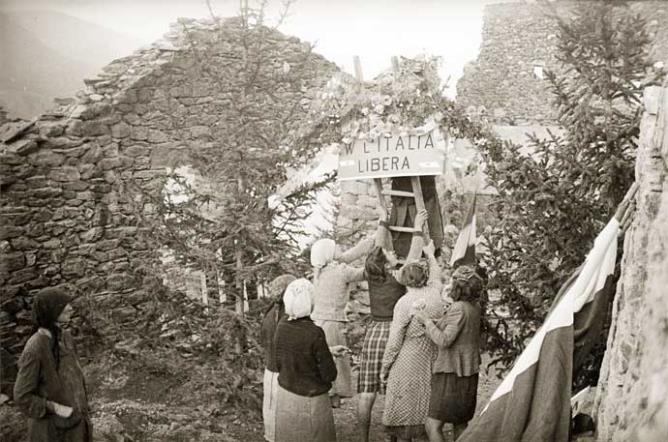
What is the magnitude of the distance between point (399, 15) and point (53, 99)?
4422mm

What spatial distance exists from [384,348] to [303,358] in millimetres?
981

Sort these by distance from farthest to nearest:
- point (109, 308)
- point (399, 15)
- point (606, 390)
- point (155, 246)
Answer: point (109, 308), point (155, 246), point (399, 15), point (606, 390)

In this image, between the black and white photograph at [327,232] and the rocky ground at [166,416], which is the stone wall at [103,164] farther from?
the rocky ground at [166,416]

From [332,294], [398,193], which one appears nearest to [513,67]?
[398,193]

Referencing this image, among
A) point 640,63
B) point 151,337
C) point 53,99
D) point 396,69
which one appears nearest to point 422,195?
point 396,69

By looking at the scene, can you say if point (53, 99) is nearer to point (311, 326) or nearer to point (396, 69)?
point (396, 69)

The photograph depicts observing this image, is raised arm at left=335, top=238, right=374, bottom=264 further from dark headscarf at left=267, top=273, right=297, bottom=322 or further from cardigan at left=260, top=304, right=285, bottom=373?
cardigan at left=260, top=304, right=285, bottom=373

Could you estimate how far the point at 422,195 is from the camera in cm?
509

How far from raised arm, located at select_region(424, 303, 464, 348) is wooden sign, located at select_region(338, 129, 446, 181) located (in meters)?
1.15

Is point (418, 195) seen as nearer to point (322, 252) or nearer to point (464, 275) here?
point (322, 252)

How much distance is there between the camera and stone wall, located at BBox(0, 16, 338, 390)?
678 centimetres

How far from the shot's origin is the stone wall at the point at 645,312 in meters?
3.22

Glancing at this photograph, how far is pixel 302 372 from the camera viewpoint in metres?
3.96

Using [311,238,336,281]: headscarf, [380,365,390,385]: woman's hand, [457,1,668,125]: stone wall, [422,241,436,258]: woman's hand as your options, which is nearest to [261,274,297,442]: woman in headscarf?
[311,238,336,281]: headscarf
